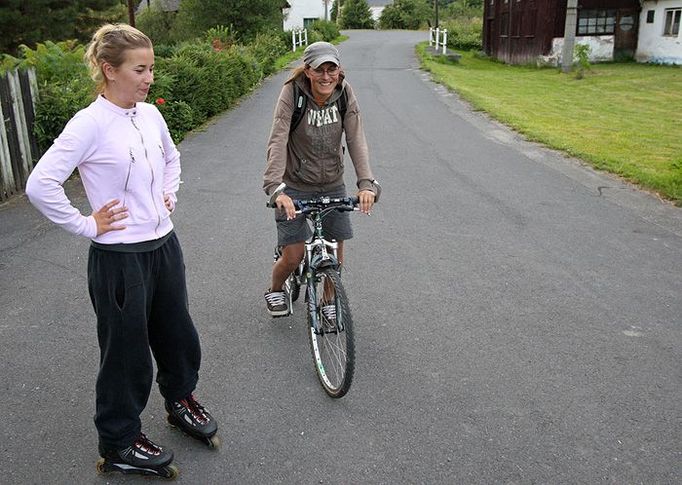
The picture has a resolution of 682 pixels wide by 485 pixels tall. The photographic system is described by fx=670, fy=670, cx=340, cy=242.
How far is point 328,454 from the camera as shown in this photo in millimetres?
3299

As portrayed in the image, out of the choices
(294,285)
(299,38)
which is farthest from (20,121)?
(299,38)

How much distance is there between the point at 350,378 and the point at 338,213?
1160 mm

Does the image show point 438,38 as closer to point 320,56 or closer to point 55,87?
point 55,87

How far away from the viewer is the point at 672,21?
1122 inches

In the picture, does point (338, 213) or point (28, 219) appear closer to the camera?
point (338, 213)

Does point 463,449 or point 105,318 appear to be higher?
point 105,318

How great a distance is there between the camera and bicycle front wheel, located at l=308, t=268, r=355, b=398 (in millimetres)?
3588

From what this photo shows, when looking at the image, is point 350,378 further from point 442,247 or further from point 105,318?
point 442,247

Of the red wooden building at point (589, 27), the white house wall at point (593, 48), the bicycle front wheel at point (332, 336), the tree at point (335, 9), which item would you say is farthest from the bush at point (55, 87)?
the tree at point (335, 9)

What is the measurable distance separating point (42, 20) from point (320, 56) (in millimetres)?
25845

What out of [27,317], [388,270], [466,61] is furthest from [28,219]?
[466,61]

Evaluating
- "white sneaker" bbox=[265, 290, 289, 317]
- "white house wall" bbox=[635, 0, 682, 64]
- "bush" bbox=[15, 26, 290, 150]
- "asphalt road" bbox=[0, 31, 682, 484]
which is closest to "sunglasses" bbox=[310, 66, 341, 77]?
"white sneaker" bbox=[265, 290, 289, 317]

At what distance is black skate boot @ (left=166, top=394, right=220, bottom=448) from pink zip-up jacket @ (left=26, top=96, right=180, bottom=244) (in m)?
0.94

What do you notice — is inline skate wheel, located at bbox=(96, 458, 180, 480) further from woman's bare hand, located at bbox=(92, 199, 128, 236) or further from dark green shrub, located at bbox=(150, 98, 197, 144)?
dark green shrub, located at bbox=(150, 98, 197, 144)
